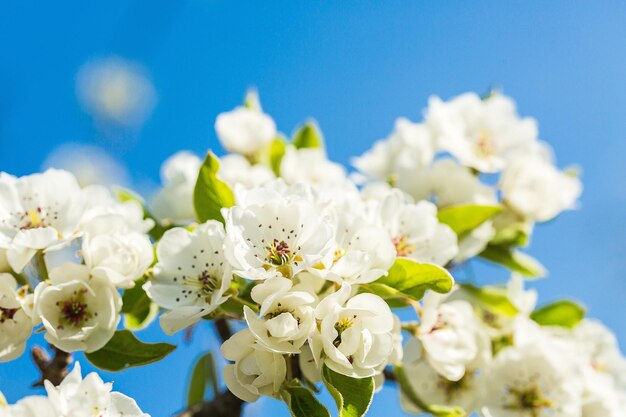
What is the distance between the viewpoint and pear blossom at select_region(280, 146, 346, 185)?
2057 mm

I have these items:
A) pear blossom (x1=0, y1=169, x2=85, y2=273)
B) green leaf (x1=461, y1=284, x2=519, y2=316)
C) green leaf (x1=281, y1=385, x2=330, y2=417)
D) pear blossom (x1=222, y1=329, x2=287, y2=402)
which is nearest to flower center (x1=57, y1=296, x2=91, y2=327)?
pear blossom (x1=0, y1=169, x2=85, y2=273)

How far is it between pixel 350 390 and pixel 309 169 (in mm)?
901

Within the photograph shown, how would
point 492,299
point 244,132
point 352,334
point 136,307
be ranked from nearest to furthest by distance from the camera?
point 352,334 < point 136,307 < point 492,299 < point 244,132

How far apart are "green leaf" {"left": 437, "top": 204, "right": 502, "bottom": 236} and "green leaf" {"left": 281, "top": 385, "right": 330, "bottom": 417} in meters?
0.73

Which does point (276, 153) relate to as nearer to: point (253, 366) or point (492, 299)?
point (492, 299)

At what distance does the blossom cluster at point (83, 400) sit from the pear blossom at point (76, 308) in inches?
7.3

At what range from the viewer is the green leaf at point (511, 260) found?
2180 millimetres

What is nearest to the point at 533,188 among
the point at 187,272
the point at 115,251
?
the point at 187,272

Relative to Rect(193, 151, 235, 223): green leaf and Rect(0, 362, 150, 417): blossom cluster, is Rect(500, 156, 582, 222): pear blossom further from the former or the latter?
Rect(0, 362, 150, 417): blossom cluster

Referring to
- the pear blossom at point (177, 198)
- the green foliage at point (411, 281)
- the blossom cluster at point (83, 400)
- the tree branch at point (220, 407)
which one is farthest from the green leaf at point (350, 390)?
the pear blossom at point (177, 198)

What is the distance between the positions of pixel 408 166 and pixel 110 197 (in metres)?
0.92

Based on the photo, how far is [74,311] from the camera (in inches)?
54.5

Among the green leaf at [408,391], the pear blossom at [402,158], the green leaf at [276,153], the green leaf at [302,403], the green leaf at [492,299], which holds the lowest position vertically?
the green leaf at [302,403]

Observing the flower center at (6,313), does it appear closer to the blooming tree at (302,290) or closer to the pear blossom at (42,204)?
the blooming tree at (302,290)
